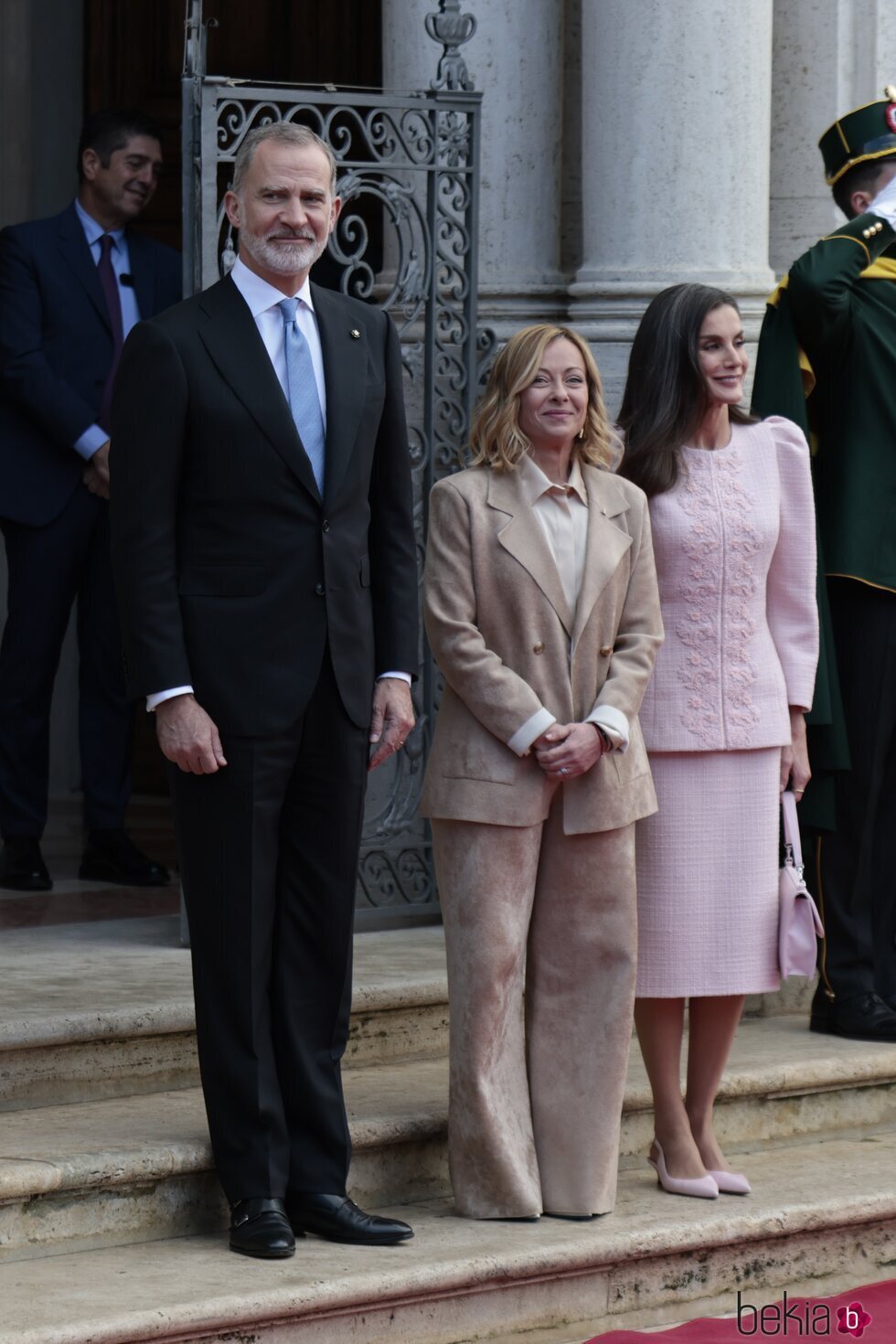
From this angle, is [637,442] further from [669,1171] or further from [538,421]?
[669,1171]

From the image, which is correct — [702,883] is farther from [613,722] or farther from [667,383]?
[667,383]

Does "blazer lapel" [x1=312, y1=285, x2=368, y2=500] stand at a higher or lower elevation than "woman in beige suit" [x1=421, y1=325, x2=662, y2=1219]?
higher

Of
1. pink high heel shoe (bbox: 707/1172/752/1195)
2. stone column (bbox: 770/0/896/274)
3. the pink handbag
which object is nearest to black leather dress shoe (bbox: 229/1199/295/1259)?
pink high heel shoe (bbox: 707/1172/752/1195)

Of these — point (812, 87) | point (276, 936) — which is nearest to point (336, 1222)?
point (276, 936)

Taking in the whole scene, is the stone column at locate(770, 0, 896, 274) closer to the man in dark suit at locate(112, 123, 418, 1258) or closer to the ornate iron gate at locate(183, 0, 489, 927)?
the ornate iron gate at locate(183, 0, 489, 927)

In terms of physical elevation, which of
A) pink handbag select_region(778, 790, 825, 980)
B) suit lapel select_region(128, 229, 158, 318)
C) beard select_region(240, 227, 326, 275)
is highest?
suit lapel select_region(128, 229, 158, 318)

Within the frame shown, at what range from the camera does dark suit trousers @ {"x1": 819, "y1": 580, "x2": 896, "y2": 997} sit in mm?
5141

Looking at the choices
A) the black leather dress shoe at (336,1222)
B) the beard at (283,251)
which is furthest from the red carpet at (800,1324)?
the beard at (283,251)

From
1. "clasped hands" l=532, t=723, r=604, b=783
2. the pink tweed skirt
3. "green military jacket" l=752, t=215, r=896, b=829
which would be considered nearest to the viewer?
"clasped hands" l=532, t=723, r=604, b=783

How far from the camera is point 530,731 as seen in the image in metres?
4.00

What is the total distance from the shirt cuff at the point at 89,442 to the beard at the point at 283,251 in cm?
212

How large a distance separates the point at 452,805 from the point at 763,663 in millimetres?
686

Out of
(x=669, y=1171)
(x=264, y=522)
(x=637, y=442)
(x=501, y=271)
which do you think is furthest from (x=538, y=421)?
(x=501, y=271)

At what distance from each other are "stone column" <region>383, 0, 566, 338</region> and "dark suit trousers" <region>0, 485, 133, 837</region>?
3.85 feet
